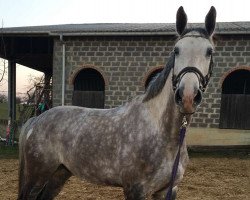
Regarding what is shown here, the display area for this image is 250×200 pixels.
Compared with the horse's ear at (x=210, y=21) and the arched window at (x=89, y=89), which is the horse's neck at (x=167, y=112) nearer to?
the horse's ear at (x=210, y=21)

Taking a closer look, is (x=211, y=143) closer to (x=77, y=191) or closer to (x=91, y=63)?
(x=91, y=63)

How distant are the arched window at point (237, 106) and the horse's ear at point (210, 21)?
8908mm

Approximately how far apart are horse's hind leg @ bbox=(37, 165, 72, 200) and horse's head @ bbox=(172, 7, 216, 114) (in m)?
2.04

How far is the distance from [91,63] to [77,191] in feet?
20.9

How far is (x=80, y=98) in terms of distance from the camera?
1160 cm

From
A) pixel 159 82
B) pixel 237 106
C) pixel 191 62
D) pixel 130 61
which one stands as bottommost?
pixel 237 106

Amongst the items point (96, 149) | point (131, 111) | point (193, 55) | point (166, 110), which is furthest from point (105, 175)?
point (193, 55)

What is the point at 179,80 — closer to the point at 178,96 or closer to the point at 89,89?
the point at 178,96

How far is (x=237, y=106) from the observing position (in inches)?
432

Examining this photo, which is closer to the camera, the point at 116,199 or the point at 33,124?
the point at 33,124

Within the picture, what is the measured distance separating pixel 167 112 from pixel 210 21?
919 millimetres

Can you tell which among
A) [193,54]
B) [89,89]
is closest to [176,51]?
[193,54]

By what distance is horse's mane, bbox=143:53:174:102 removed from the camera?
2611mm

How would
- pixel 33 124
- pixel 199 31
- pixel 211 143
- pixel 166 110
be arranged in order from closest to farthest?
pixel 199 31
pixel 166 110
pixel 33 124
pixel 211 143
